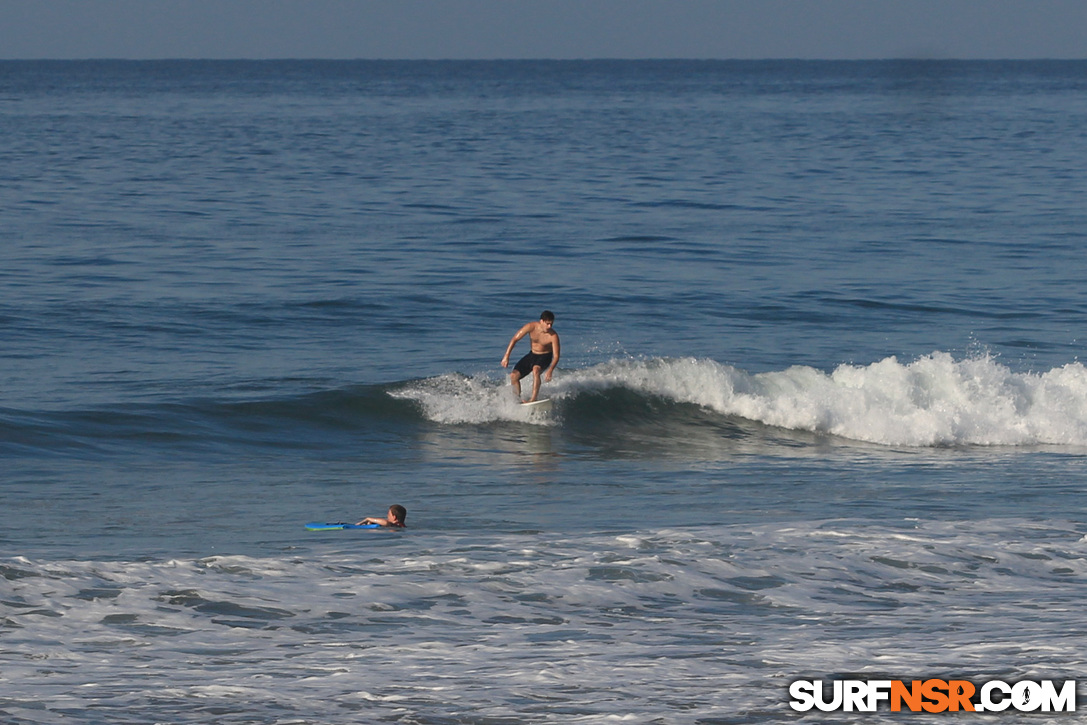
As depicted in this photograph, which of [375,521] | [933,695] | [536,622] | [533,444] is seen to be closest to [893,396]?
[533,444]

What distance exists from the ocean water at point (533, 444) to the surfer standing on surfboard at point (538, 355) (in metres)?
0.43

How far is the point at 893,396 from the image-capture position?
19.1 m

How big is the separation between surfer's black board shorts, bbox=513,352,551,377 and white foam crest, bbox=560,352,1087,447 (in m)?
0.93

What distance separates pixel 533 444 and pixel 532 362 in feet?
5.08

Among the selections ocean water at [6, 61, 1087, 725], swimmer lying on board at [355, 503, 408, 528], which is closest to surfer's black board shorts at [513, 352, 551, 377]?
ocean water at [6, 61, 1087, 725]

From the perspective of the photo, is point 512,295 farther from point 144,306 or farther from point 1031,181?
point 1031,181

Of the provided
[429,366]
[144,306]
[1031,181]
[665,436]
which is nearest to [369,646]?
[665,436]

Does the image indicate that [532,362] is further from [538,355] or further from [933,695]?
[933,695]

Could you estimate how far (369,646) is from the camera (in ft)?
27.9

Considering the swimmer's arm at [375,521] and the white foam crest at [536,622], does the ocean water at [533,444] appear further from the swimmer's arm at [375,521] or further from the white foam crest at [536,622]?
the swimmer's arm at [375,521]

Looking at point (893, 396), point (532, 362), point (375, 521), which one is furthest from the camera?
point (893, 396)

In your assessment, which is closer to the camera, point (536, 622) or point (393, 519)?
point (536, 622)

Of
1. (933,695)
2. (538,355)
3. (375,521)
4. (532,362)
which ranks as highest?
(538,355)

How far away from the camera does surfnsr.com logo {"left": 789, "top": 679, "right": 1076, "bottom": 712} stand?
291 inches
